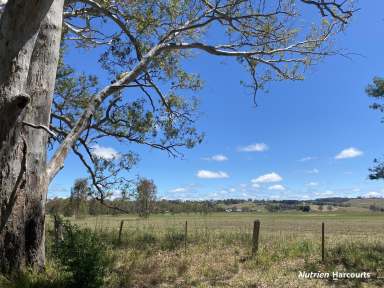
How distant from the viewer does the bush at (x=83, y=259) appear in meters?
7.91

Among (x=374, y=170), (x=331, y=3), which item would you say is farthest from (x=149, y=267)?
(x=374, y=170)

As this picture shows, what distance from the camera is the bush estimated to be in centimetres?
791

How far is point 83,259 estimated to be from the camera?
26.0 ft

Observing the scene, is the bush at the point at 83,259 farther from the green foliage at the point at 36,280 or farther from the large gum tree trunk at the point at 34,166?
the large gum tree trunk at the point at 34,166

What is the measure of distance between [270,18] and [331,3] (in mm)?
5119

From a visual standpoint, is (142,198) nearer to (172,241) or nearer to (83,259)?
(172,241)

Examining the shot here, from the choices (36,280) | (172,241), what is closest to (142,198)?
(172,241)

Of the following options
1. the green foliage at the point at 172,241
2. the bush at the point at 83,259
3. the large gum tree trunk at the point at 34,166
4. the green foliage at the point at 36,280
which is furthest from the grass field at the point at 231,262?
the large gum tree trunk at the point at 34,166

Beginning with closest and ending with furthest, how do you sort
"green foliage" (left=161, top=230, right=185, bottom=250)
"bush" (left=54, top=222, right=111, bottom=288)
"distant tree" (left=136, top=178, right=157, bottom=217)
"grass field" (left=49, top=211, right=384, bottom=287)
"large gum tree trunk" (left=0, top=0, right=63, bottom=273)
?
"bush" (left=54, top=222, right=111, bottom=288) → "large gum tree trunk" (left=0, top=0, right=63, bottom=273) → "grass field" (left=49, top=211, right=384, bottom=287) → "green foliage" (left=161, top=230, right=185, bottom=250) → "distant tree" (left=136, top=178, right=157, bottom=217)

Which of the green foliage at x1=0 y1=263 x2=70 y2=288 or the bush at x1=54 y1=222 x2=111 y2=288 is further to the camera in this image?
the bush at x1=54 y1=222 x2=111 y2=288

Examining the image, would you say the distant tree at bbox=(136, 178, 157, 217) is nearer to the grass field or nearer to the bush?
the grass field

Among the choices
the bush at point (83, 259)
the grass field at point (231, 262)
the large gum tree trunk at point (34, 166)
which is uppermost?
the large gum tree trunk at point (34, 166)

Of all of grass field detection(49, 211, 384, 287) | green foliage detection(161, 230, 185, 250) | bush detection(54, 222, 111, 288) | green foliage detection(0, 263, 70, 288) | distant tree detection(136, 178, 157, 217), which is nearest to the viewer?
green foliage detection(0, 263, 70, 288)

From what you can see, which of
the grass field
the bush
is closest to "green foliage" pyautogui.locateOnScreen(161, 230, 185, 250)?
the grass field
